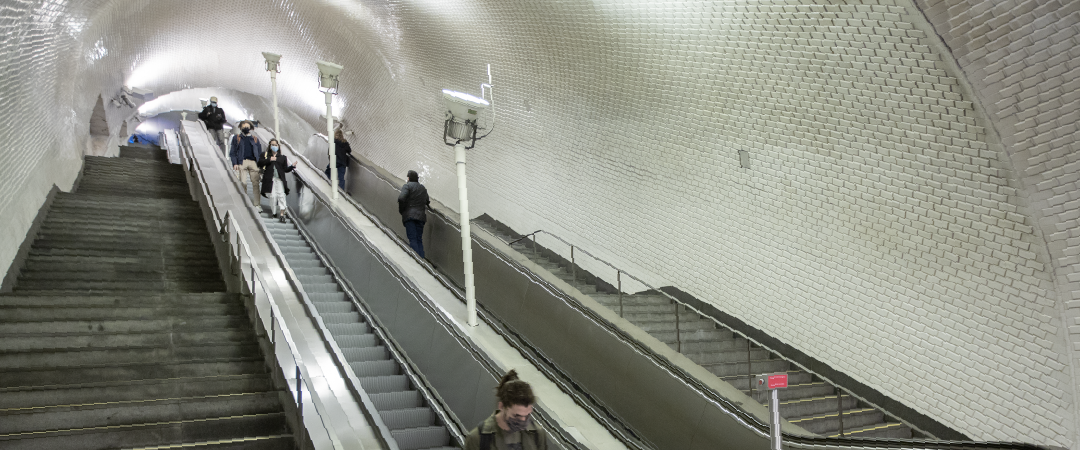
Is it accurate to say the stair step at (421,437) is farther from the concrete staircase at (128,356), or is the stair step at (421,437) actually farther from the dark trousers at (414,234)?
the dark trousers at (414,234)

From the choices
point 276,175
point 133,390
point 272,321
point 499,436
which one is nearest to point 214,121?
point 276,175

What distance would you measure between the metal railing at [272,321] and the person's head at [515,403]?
51.9 inches

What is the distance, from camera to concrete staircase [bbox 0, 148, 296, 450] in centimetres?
397

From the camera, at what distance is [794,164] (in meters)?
8.09

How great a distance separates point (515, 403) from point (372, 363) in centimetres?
389

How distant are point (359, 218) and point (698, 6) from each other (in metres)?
5.60

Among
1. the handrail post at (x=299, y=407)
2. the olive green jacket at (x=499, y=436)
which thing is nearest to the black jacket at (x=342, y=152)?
the handrail post at (x=299, y=407)

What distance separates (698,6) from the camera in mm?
7625

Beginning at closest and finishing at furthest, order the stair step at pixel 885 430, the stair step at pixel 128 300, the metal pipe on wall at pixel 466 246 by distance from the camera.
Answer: the stair step at pixel 128 300
the stair step at pixel 885 430
the metal pipe on wall at pixel 466 246

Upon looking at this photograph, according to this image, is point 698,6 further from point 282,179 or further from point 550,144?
point 282,179

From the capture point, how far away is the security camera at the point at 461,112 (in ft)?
22.7

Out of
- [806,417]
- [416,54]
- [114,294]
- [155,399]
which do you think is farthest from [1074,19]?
[416,54]

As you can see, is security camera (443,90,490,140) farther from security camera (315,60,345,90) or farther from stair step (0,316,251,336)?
security camera (315,60,345,90)

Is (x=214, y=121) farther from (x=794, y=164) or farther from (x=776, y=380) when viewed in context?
(x=776, y=380)
